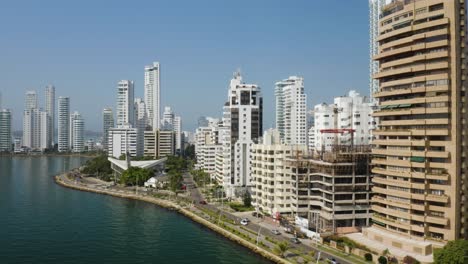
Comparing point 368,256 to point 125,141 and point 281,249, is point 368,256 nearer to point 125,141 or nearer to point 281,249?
point 281,249

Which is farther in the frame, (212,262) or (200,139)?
(200,139)

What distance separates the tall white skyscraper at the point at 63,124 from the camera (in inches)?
6078

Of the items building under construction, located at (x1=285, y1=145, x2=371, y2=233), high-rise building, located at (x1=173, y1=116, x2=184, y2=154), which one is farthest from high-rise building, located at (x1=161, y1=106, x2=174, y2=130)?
building under construction, located at (x1=285, y1=145, x2=371, y2=233)

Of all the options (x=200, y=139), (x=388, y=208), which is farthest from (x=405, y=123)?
(x=200, y=139)

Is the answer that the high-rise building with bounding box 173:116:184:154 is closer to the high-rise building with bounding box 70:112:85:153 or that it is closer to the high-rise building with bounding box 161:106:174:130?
the high-rise building with bounding box 161:106:174:130

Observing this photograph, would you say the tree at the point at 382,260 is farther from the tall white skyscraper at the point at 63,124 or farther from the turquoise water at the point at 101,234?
the tall white skyscraper at the point at 63,124

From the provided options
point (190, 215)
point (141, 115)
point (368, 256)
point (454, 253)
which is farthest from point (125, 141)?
point (454, 253)

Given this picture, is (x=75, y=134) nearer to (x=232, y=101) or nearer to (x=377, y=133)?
(x=232, y=101)

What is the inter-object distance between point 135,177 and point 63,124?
10373 centimetres

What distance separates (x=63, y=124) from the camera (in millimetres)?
156875

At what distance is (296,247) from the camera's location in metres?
30.8

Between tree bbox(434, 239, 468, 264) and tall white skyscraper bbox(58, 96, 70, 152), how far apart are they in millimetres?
147294

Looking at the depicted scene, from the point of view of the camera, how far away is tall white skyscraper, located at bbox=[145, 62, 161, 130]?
137250mm

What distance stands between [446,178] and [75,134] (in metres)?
144
